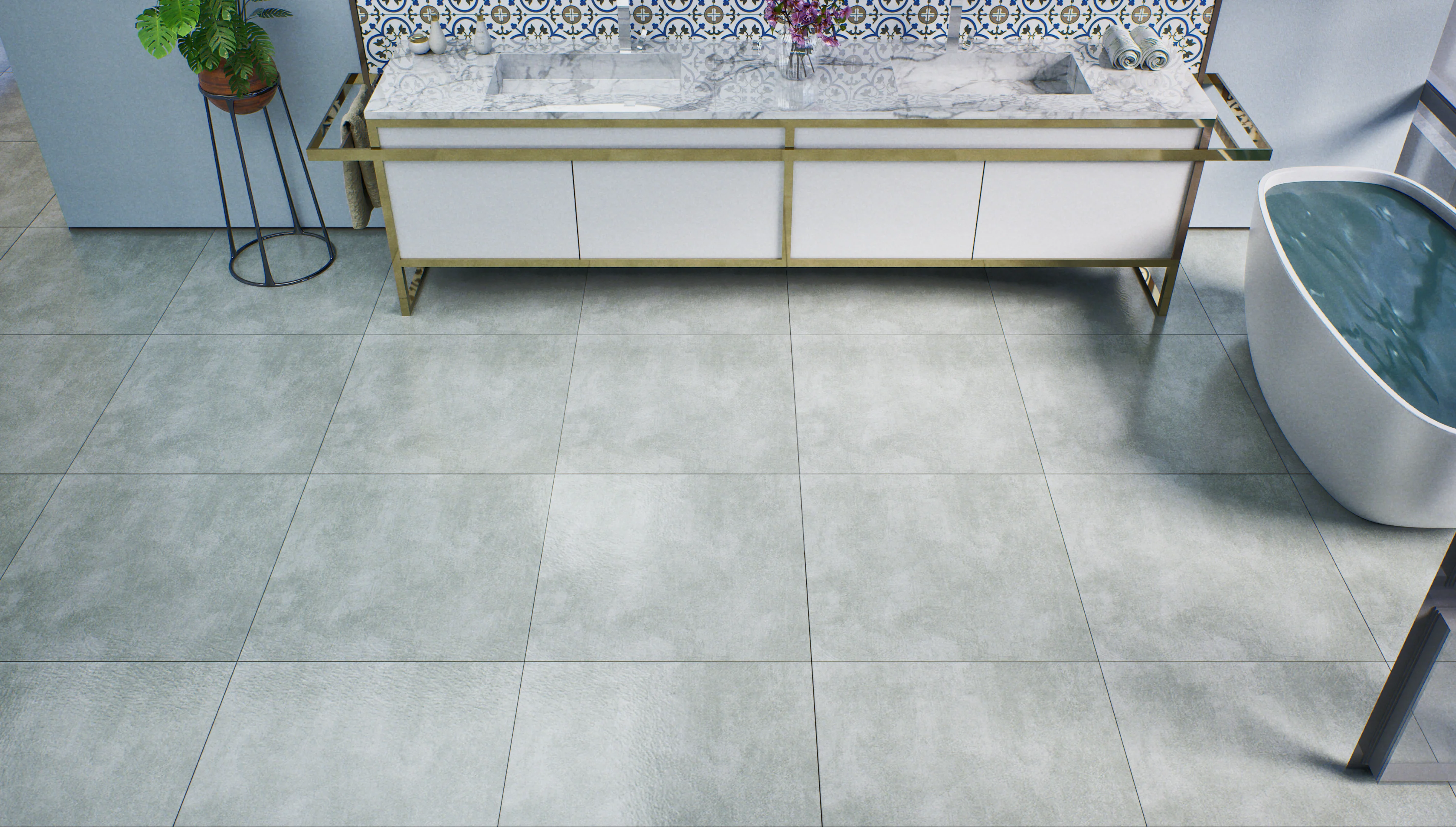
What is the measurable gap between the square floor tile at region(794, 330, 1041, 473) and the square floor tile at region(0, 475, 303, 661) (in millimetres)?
1569

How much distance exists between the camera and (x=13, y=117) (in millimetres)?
5184

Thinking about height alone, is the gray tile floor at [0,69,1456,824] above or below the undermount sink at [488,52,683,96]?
below

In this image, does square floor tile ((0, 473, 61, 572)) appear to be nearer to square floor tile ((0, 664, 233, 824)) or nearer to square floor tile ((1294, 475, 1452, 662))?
square floor tile ((0, 664, 233, 824))

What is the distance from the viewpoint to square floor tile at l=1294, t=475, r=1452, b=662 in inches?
105

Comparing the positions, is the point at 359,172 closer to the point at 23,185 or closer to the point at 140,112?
the point at 140,112

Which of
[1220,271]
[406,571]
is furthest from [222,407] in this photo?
[1220,271]

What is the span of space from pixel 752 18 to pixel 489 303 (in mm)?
1377

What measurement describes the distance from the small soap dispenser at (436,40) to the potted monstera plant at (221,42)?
0.47 metres

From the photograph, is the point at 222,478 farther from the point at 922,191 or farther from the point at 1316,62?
the point at 1316,62

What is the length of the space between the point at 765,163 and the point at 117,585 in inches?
87.8

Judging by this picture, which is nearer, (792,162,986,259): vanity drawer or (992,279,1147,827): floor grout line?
(992,279,1147,827): floor grout line

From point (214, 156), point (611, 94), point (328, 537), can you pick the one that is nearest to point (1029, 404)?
point (611, 94)

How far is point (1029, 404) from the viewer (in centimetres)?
335

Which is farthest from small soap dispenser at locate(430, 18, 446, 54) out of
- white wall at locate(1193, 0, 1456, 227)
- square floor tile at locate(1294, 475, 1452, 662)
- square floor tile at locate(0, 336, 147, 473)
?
square floor tile at locate(1294, 475, 1452, 662)
